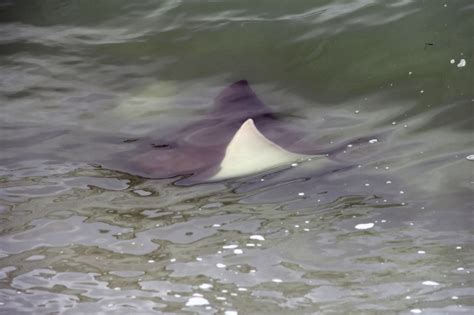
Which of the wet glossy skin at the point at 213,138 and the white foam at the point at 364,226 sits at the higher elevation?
the wet glossy skin at the point at 213,138

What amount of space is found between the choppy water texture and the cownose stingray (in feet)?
0.30

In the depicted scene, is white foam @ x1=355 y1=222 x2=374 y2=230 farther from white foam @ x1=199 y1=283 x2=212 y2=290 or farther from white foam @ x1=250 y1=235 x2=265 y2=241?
white foam @ x1=199 y1=283 x2=212 y2=290

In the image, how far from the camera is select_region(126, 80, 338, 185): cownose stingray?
3543mm

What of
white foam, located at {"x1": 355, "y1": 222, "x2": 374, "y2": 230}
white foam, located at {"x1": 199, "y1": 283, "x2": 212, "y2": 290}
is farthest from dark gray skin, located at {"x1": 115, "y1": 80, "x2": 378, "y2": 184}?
white foam, located at {"x1": 199, "y1": 283, "x2": 212, "y2": 290}

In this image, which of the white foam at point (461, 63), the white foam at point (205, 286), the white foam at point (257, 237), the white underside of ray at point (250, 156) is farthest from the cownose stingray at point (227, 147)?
the white foam at point (461, 63)

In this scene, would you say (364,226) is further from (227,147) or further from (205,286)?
(227,147)

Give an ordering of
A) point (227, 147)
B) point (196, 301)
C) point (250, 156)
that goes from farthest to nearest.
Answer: point (227, 147) < point (250, 156) < point (196, 301)

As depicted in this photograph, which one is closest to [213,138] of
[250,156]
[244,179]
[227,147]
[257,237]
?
[227,147]

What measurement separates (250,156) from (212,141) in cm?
34

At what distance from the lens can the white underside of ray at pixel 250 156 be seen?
138 inches

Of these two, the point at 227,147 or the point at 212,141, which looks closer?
the point at 227,147

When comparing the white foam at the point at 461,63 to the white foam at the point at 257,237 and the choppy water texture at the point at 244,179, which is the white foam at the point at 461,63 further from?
the white foam at the point at 257,237

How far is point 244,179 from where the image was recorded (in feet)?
11.3

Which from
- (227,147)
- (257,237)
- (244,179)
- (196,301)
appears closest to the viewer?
(196,301)
